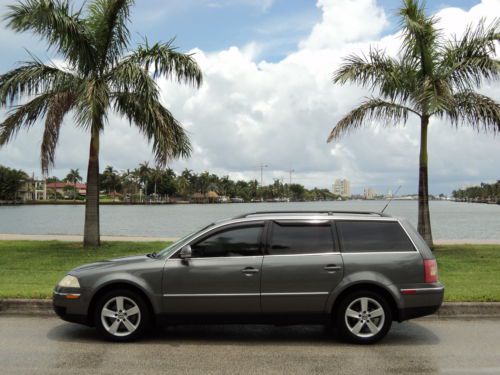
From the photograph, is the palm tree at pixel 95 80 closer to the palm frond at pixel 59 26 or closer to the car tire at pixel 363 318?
the palm frond at pixel 59 26

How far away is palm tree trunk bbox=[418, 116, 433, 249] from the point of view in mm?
16188

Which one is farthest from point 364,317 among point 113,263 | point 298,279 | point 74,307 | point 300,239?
point 74,307

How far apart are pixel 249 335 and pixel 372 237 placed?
2.00 m

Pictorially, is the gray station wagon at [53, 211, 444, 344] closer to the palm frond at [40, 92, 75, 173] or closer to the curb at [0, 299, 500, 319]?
the curb at [0, 299, 500, 319]

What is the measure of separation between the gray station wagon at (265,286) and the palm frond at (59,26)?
10.8m

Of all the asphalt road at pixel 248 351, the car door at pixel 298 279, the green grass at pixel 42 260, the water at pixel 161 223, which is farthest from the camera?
the water at pixel 161 223

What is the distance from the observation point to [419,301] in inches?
255

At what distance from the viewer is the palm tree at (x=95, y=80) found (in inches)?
619

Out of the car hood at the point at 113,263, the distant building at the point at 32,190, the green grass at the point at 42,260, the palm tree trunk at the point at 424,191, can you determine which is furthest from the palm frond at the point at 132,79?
the distant building at the point at 32,190

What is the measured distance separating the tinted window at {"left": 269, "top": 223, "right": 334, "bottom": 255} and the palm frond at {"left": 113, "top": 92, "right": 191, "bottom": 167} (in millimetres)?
9768

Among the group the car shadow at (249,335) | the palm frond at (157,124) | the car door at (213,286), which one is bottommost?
the car shadow at (249,335)

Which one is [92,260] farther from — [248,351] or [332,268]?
[332,268]

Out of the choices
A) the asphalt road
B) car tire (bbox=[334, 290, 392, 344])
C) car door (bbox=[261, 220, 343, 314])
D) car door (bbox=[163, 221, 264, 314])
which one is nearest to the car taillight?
car tire (bbox=[334, 290, 392, 344])

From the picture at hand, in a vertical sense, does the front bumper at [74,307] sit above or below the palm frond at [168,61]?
below
